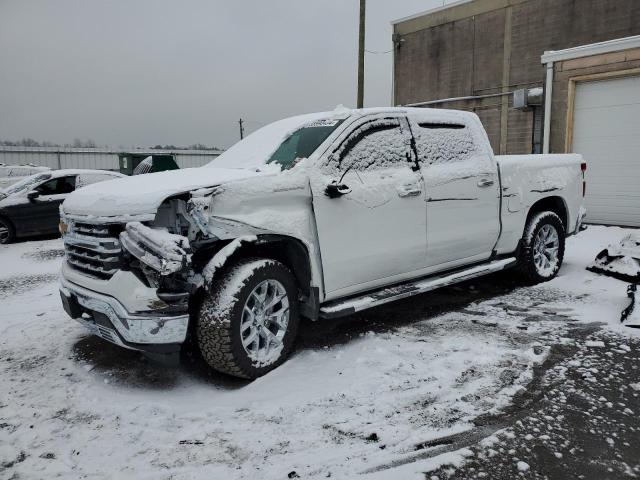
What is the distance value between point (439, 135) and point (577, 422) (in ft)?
9.61

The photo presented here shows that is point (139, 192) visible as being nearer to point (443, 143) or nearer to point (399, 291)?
point (399, 291)

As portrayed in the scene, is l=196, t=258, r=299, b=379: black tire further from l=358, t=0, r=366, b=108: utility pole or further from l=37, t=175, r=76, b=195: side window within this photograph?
l=358, t=0, r=366, b=108: utility pole

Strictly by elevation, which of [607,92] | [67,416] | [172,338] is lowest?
[67,416]

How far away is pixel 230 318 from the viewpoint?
334 centimetres

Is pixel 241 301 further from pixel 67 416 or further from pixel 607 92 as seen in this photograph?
pixel 607 92

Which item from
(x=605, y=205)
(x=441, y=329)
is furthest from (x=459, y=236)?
(x=605, y=205)

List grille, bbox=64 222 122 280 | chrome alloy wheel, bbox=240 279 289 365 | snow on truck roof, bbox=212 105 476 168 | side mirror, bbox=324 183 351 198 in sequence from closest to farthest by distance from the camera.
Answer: grille, bbox=64 222 122 280
chrome alloy wheel, bbox=240 279 289 365
side mirror, bbox=324 183 351 198
snow on truck roof, bbox=212 105 476 168

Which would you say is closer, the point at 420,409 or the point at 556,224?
the point at 420,409

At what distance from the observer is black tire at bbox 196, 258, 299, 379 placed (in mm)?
3340

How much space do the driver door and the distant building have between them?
7969 millimetres

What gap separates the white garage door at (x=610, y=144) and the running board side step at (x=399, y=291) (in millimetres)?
6523

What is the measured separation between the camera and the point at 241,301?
3.41 meters

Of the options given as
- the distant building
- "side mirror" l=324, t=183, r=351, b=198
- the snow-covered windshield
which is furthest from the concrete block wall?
"side mirror" l=324, t=183, r=351, b=198

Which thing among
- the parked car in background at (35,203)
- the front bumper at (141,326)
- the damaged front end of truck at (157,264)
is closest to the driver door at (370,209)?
the damaged front end of truck at (157,264)
